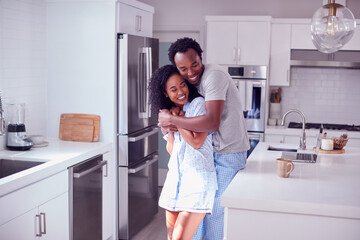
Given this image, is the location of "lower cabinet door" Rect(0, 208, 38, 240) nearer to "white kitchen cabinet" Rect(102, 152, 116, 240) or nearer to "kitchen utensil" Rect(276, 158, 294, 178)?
"white kitchen cabinet" Rect(102, 152, 116, 240)

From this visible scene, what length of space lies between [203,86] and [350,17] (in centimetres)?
98

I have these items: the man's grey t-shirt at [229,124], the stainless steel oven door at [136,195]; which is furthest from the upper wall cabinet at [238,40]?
the man's grey t-shirt at [229,124]

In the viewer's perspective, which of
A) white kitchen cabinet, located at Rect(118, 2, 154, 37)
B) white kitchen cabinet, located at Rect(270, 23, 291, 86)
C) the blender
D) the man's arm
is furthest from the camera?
white kitchen cabinet, located at Rect(270, 23, 291, 86)

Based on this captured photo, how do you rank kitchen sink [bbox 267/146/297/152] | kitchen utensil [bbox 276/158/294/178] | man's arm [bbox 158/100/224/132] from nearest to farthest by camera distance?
man's arm [bbox 158/100/224/132]
kitchen utensil [bbox 276/158/294/178]
kitchen sink [bbox 267/146/297/152]

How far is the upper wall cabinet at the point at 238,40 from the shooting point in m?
5.42

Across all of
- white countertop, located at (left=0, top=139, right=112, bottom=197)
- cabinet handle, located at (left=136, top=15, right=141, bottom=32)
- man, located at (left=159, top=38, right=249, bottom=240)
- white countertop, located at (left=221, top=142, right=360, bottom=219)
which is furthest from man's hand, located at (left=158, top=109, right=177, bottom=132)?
cabinet handle, located at (left=136, top=15, right=141, bottom=32)

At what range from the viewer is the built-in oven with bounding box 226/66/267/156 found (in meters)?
5.39

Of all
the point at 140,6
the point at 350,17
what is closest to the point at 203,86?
the point at 350,17

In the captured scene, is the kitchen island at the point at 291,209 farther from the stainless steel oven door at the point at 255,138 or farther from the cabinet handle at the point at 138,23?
the stainless steel oven door at the point at 255,138

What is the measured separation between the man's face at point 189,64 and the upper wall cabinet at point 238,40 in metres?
2.86

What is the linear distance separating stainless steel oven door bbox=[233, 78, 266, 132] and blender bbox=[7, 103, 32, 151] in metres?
2.61

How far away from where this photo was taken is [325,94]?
5945 millimetres

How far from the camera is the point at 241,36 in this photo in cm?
546

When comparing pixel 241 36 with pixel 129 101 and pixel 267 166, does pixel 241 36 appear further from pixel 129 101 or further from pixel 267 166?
pixel 267 166
